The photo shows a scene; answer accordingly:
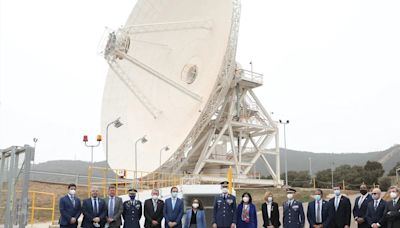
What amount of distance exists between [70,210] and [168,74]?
20186 mm

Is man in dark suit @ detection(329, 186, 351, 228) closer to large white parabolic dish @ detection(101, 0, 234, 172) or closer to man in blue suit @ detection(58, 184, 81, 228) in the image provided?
man in blue suit @ detection(58, 184, 81, 228)

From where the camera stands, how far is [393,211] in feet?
38.5

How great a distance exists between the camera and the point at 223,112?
37031mm

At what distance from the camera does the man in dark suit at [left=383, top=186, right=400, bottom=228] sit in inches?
461

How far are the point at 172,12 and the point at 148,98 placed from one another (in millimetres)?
5859

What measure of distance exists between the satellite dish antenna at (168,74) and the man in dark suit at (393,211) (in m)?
17.1

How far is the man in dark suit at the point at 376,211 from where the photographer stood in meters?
12.0

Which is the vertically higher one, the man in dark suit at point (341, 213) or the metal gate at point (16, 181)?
the metal gate at point (16, 181)

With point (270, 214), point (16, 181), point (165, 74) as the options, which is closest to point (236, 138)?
point (165, 74)

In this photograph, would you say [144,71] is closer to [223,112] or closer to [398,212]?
[223,112]

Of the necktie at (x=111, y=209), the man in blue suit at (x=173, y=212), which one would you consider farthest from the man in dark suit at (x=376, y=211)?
the necktie at (x=111, y=209)

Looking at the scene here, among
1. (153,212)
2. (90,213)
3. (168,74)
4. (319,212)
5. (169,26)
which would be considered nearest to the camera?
(90,213)

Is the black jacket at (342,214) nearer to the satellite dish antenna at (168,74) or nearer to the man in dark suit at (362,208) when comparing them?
the man in dark suit at (362,208)

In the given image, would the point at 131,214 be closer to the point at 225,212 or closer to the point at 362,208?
the point at 225,212
